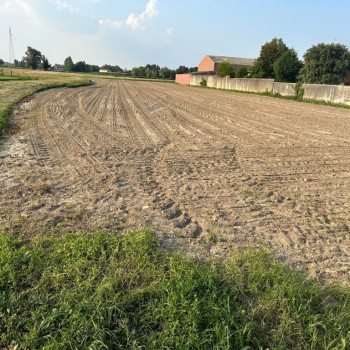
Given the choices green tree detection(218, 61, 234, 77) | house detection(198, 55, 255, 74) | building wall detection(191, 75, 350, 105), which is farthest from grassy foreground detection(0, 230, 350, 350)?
house detection(198, 55, 255, 74)

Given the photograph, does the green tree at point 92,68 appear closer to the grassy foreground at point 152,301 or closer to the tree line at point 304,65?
the tree line at point 304,65

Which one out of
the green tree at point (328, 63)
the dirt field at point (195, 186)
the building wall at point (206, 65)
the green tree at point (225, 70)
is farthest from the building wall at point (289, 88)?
the building wall at point (206, 65)

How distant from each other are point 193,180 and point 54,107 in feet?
36.2

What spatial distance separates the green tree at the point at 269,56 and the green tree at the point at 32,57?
260 ft

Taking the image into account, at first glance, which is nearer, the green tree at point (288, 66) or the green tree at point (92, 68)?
the green tree at point (288, 66)

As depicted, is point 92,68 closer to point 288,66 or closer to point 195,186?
point 288,66

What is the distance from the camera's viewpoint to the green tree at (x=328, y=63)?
98.8ft

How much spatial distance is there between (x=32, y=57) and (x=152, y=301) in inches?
4271

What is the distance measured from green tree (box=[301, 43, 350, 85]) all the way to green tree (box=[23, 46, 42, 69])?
295 feet

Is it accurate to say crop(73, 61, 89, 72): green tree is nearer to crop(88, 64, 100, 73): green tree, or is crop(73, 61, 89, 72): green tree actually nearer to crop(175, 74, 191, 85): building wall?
crop(88, 64, 100, 73): green tree

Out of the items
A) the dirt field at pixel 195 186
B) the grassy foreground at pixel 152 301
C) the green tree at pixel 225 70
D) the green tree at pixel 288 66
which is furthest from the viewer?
the green tree at pixel 225 70

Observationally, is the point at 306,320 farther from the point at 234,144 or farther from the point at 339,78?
the point at 339,78

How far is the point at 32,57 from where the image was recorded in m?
92.9

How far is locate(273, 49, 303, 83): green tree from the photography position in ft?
114
